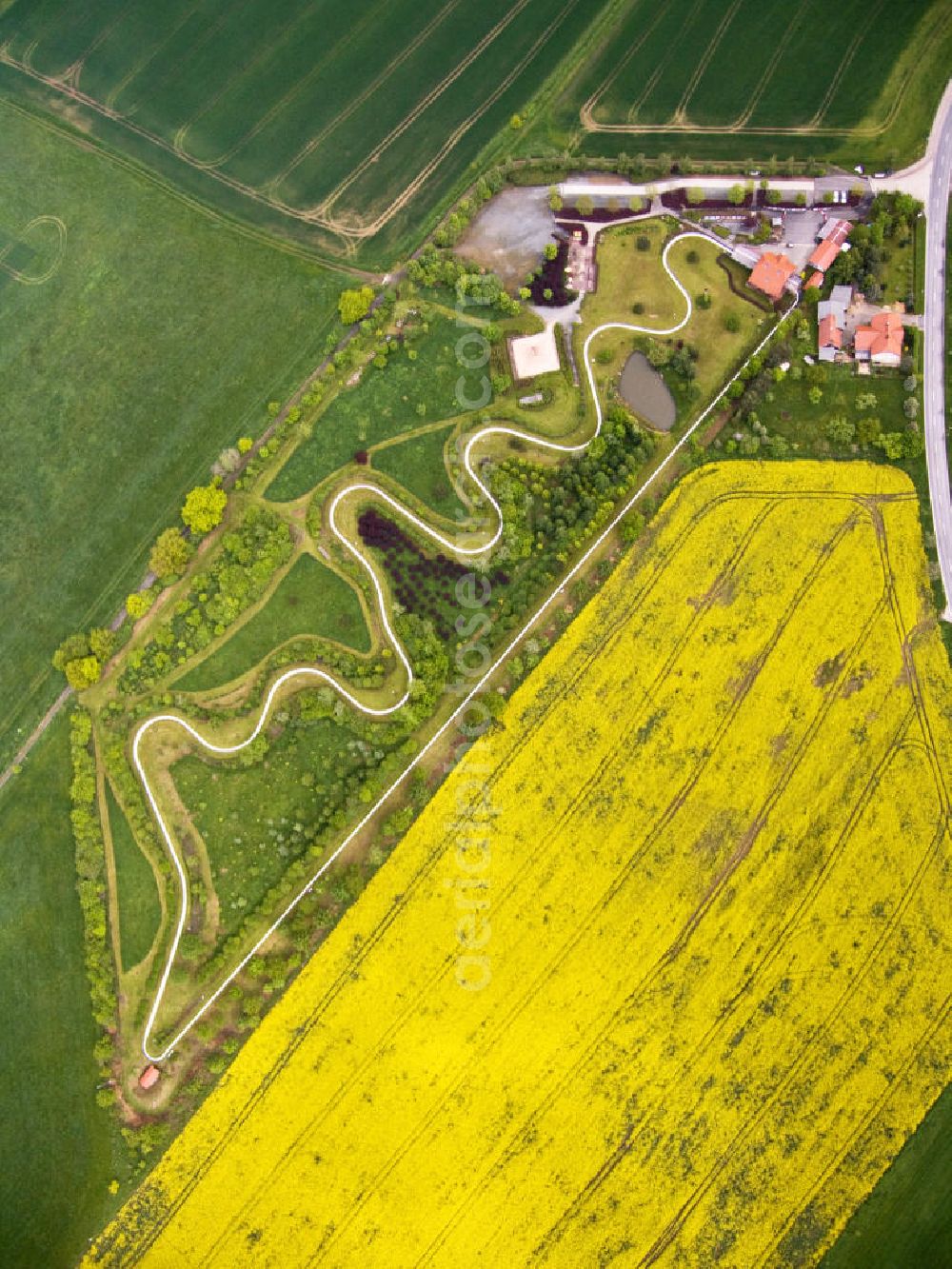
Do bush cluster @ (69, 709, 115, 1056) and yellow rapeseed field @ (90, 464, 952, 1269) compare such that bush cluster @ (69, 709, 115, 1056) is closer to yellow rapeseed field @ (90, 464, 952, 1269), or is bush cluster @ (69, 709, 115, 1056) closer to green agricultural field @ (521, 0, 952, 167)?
yellow rapeseed field @ (90, 464, 952, 1269)

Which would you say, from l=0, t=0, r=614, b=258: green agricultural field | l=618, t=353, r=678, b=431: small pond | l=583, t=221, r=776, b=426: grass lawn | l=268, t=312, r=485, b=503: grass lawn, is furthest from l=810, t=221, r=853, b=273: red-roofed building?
l=268, t=312, r=485, b=503: grass lawn

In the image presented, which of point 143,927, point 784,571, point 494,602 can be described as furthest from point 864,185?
point 143,927

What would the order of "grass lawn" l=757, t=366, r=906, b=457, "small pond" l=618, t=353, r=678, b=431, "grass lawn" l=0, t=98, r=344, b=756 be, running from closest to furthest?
"grass lawn" l=0, t=98, r=344, b=756 < "grass lawn" l=757, t=366, r=906, b=457 < "small pond" l=618, t=353, r=678, b=431

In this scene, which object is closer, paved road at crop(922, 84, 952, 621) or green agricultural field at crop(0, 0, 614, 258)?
paved road at crop(922, 84, 952, 621)

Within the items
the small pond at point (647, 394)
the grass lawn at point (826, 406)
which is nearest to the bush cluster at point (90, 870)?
the small pond at point (647, 394)

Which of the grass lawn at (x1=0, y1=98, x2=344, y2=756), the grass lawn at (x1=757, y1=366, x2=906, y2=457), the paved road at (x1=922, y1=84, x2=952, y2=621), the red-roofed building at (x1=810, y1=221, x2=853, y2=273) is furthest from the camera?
the red-roofed building at (x1=810, y1=221, x2=853, y2=273)

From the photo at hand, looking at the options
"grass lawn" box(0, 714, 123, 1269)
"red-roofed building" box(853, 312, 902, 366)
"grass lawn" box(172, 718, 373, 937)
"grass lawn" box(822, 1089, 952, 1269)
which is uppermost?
"red-roofed building" box(853, 312, 902, 366)

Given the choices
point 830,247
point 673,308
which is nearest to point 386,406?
point 673,308
